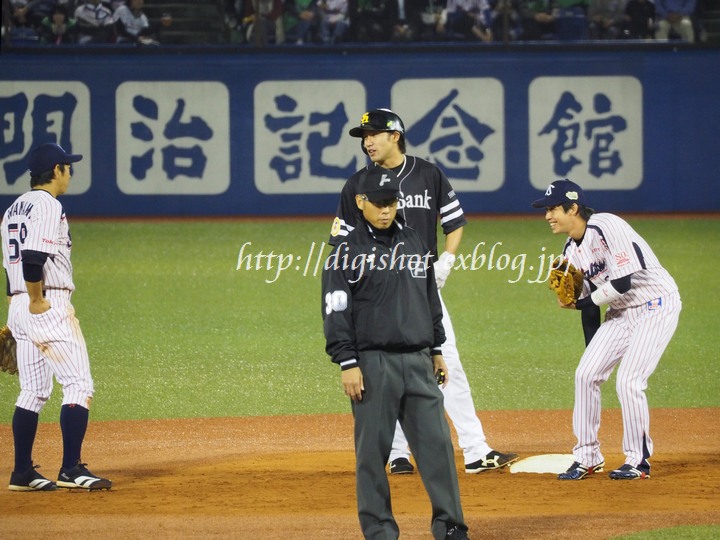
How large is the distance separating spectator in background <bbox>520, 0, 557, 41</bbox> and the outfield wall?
1.21ft

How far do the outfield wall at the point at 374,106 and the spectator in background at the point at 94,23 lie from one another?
31 cm

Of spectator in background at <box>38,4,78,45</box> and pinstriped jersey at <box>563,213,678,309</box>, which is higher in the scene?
spectator in background at <box>38,4,78,45</box>

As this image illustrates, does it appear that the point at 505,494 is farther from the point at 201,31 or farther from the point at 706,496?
the point at 201,31

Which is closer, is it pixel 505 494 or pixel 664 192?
pixel 505 494

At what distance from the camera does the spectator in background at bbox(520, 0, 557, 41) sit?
19.6 m

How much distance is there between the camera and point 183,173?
19516 millimetres

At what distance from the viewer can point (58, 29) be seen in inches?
769

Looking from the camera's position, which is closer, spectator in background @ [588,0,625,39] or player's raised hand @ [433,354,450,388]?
player's raised hand @ [433,354,450,388]

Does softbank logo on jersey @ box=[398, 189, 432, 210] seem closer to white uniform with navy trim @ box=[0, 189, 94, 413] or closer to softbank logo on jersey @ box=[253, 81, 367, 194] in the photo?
white uniform with navy trim @ box=[0, 189, 94, 413]

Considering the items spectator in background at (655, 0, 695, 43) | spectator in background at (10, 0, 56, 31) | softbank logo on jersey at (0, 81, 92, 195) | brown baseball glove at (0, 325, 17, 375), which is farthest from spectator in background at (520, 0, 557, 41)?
brown baseball glove at (0, 325, 17, 375)

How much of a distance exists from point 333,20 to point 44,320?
14003mm

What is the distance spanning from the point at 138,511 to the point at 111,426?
8.24 feet

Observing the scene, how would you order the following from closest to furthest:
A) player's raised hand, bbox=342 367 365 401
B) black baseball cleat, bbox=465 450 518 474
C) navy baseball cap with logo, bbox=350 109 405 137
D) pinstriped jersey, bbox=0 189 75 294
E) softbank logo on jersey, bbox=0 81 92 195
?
player's raised hand, bbox=342 367 365 401, pinstriped jersey, bbox=0 189 75 294, navy baseball cap with logo, bbox=350 109 405 137, black baseball cleat, bbox=465 450 518 474, softbank logo on jersey, bbox=0 81 92 195

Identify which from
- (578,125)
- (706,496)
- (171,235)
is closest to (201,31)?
(171,235)
